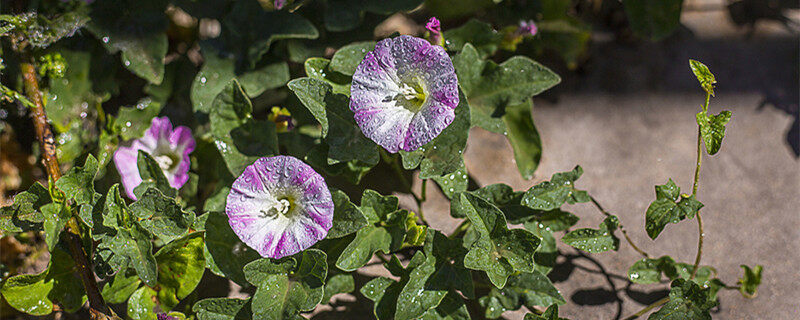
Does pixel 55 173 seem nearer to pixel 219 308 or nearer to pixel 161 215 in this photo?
pixel 161 215

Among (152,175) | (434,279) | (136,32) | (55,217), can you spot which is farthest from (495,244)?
(136,32)

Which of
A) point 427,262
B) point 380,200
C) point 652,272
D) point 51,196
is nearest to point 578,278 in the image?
point 652,272

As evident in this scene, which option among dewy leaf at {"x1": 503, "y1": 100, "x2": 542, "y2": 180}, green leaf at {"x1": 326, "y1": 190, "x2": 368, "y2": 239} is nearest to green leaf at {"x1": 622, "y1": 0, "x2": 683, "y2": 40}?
dewy leaf at {"x1": 503, "y1": 100, "x2": 542, "y2": 180}

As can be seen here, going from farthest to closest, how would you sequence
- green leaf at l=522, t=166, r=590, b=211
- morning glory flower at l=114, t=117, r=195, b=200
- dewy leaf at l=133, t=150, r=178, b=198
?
morning glory flower at l=114, t=117, r=195, b=200 < dewy leaf at l=133, t=150, r=178, b=198 < green leaf at l=522, t=166, r=590, b=211

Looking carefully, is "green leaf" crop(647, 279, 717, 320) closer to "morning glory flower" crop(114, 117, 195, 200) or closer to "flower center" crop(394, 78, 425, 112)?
"flower center" crop(394, 78, 425, 112)

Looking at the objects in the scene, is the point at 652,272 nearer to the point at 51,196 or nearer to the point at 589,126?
the point at 589,126
